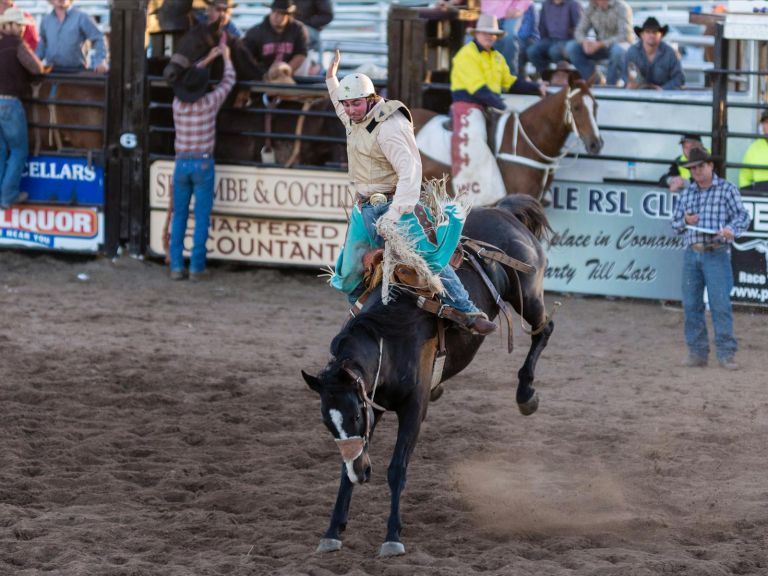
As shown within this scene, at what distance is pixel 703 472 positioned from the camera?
702 cm

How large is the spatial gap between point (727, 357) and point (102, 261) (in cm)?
668

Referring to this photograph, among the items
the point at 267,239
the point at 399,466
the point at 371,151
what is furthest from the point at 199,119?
the point at 399,466

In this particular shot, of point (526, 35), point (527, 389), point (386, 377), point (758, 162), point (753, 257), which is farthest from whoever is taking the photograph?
point (526, 35)

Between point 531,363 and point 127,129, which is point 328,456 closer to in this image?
point 531,363

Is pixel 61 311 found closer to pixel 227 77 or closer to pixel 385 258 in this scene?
pixel 227 77

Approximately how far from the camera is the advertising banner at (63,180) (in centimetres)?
1337

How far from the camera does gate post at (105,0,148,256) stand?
13133 mm

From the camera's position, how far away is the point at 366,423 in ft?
18.3

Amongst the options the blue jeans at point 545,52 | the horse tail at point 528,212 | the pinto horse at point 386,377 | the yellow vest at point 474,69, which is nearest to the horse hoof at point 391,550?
the pinto horse at point 386,377

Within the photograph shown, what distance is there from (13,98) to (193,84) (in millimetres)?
2079

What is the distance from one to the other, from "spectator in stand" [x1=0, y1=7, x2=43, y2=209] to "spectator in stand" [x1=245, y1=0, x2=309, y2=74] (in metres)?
2.22

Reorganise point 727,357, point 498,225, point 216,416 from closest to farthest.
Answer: point 498,225, point 216,416, point 727,357

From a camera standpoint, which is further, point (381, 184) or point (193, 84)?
point (193, 84)

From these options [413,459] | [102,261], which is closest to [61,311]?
[102,261]
